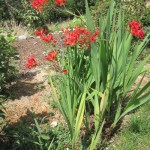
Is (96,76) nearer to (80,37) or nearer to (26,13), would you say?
(80,37)

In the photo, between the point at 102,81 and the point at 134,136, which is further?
the point at 134,136

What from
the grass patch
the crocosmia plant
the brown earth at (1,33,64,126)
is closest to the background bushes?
the brown earth at (1,33,64,126)

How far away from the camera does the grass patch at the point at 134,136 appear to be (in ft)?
10.5

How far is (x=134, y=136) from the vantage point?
329 centimetres

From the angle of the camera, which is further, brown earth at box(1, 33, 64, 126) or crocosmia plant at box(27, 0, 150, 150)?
brown earth at box(1, 33, 64, 126)

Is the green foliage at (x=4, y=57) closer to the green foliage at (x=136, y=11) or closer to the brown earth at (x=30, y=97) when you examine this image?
the brown earth at (x=30, y=97)

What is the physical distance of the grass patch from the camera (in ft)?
10.5

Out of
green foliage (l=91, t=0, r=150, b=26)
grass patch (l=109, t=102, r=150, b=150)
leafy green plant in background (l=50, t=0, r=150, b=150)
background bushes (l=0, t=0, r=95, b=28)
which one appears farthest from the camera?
background bushes (l=0, t=0, r=95, b=28)

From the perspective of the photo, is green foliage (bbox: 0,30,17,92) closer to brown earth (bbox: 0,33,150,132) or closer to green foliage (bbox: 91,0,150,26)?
brown earth (bbox: 0,33,150,132)

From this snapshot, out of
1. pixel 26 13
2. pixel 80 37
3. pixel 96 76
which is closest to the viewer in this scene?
pixel 80 37

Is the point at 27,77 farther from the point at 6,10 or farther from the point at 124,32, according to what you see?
the point at 6,10

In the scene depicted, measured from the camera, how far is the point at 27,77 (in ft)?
16.8

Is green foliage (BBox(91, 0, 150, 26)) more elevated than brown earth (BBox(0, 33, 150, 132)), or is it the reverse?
green foliage (BBox(91, 0, 150, 26))

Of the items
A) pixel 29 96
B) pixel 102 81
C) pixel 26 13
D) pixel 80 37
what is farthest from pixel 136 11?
pixel 26 13
